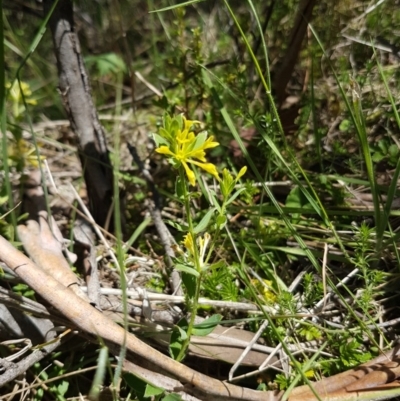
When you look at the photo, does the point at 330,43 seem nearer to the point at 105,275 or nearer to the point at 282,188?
the point at 282,188

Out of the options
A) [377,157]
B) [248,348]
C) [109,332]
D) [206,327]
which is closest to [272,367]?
[248,348]

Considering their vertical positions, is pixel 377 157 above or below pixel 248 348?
above

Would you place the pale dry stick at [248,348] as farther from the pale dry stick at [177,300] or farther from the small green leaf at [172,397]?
the small green leaf at [172,397]

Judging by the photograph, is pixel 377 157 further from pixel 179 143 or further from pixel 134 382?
pixel 134 382

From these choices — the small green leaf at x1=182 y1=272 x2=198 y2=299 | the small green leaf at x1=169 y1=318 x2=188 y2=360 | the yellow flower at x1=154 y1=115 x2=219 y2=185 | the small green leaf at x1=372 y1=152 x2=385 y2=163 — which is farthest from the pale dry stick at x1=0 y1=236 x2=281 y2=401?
the small green leaf at x1=372 y1=152 x2=385 y2=163

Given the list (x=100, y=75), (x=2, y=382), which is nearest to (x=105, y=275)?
(x=2, y=382)
